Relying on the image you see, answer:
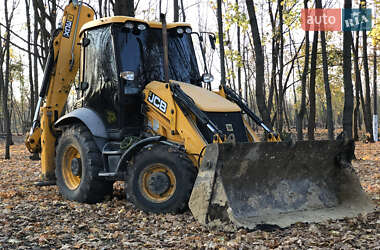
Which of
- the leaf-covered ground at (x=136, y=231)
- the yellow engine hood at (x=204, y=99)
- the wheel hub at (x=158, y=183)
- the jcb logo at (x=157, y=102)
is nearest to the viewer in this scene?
the leaf-covered ground at (x=136, y=231)

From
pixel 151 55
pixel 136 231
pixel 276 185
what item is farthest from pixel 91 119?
pixel 276 185

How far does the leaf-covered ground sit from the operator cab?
1.60 m

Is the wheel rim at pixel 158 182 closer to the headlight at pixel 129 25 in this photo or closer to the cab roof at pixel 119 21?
the headlight at pixel 129 25

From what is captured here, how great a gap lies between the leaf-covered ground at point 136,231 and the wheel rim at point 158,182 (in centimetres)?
31

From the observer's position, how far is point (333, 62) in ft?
69.3

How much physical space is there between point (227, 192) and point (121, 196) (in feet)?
10.2

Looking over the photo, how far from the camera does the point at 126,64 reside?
293 inches

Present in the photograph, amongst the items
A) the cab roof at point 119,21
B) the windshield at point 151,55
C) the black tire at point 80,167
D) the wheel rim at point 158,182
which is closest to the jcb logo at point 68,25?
the cab roof at point 119,21

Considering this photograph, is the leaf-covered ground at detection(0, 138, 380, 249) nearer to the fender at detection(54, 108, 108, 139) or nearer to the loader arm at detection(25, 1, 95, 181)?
the fender at detection(54, 108, 108, 139)

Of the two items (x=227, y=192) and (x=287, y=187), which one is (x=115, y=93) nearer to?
(x=227, y=192)

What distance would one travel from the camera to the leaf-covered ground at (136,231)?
486cm

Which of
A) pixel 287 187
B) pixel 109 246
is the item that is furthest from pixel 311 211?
pixel 109 246

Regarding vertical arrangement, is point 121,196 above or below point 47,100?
below

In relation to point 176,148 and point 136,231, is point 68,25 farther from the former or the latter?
point 136,231
